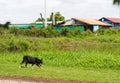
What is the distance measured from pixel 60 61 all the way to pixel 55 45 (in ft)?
26.6

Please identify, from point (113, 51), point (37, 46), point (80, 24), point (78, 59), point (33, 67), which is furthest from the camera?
point (80, 24)

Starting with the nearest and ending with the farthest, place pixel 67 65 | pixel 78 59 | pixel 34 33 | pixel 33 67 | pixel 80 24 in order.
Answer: pixel 33 67, pixel 67 65, pixel 78 59, pixel 34 33, pixel 80 24

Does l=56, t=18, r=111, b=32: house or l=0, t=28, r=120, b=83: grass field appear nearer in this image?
l=0, t=28, r=120, b=83: grass field

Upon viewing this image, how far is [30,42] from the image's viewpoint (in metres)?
29.8

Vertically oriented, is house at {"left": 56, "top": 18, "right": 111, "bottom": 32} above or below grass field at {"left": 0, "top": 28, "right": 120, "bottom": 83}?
below

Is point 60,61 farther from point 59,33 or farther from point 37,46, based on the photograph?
point 59,33

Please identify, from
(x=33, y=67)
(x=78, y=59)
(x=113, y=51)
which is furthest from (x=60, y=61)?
(x=113, y=51)

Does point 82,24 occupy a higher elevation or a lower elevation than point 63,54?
lower

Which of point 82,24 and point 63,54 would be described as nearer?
point 63,54

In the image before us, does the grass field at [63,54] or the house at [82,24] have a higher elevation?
the grass field at [63,54]

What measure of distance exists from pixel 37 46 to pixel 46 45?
988 mm

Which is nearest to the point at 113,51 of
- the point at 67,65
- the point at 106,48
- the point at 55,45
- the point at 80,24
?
the point at 106,48

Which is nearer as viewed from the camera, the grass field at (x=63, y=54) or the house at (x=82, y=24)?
the grass field at (x=63, y=54)

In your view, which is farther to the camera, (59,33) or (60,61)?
(59,33)
